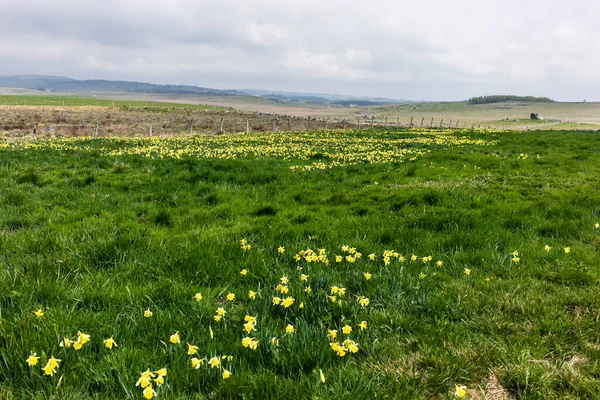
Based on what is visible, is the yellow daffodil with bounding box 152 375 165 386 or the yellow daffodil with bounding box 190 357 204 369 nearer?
the yellow daffodil with bounding box 152 375 165 386

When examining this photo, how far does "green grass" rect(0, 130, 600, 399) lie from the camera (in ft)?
9.97

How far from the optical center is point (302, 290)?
4504mm

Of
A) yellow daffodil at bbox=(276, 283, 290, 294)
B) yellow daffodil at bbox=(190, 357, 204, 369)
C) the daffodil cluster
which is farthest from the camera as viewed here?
yellow daffodil at bbox=(276, 283, 290, 294)

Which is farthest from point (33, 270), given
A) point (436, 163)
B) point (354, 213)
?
point (436, 163)

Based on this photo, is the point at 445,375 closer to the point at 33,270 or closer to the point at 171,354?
the point at 171,354

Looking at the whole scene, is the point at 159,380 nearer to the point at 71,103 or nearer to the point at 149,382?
the point at 149,382

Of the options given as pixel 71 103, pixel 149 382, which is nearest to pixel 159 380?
pixel 149 382

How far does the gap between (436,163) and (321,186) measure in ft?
24.9

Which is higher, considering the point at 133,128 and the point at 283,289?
the point at 133,128

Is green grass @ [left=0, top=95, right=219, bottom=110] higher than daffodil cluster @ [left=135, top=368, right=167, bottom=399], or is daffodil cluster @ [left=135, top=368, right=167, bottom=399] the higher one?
green grass @ [left=0, top=95, right=219, bottom=110]

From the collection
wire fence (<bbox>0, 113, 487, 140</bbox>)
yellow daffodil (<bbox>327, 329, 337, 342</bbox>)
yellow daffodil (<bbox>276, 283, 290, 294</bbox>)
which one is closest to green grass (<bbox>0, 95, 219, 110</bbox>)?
wire fence (<bbox>0, 113, 487, 140</bbox>)

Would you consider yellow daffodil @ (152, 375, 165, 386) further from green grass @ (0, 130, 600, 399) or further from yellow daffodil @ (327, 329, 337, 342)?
yellow daffodil @ (327, 329, 337, 342)

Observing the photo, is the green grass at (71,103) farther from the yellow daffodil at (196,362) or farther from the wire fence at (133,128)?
the yellow daffodil at (196,362)

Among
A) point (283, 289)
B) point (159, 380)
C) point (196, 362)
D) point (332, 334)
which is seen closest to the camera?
point (159, 380)
